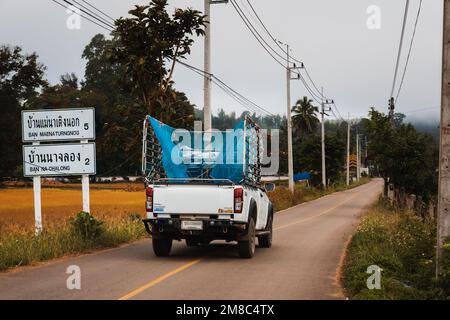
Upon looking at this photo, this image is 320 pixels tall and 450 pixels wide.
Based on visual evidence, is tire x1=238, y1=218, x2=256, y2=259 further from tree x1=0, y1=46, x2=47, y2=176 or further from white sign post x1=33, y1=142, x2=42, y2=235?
tree x1=0, y1=46, x2=47, y2=176

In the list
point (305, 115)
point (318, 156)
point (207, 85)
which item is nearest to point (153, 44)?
point (207, 85)

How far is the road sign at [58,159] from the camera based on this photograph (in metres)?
16.6

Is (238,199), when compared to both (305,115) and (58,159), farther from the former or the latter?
(305,115)

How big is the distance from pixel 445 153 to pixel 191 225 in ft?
18.6

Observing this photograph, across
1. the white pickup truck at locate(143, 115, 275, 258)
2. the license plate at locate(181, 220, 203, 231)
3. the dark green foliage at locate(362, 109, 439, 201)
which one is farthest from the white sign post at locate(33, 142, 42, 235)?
the dark green foliage at locate(362, 109, 439, 201)

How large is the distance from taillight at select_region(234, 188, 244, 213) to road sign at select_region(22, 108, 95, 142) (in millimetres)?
5462

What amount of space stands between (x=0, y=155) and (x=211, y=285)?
161ft

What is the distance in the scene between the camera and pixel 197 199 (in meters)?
12.9

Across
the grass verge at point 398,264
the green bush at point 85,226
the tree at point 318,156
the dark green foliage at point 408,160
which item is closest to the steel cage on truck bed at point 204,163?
the green bush at point 85,226
